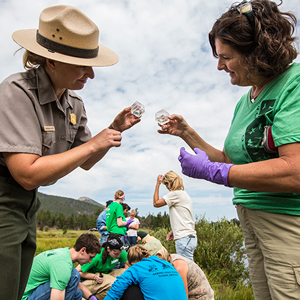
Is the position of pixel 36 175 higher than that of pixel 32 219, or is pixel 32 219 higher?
pixel 36 175

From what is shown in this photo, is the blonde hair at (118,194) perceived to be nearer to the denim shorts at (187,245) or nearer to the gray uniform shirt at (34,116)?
the denim shorts at (187,245)

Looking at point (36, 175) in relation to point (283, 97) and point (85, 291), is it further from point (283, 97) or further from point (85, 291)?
point (85, 291)

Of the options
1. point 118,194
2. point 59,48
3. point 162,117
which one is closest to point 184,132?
point 162,117

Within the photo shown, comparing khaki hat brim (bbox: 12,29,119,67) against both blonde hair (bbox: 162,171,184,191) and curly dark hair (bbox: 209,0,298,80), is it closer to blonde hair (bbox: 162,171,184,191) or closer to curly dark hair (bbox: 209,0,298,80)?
curly dark hair (bbox: 209,0,298,80)

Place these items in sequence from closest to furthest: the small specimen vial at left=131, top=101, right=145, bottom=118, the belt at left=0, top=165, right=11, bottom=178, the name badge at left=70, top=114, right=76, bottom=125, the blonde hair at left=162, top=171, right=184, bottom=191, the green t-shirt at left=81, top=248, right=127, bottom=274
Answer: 1. the belt at left=0, top=165, right=11, bottom=178
2. the name badge at left=70, top=114, right=76, bottom=125
3. the small specimen vial at left=131, top=101, right=145, bottom=118
4. the green t-shirt at left=81, top=248, right=127, bottom=274
5. the blonde hair at left=162, top=171, right=184, bottom=191

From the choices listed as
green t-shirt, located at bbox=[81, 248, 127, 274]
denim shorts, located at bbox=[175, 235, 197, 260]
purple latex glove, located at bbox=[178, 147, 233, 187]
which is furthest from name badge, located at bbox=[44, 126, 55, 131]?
green t-shirt, located at bbox=[81, 248, 127, 274]

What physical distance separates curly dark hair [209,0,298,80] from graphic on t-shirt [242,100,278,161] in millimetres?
233

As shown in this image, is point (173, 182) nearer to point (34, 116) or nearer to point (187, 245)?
point (187, 245)

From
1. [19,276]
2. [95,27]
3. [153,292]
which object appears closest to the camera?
[19,276]

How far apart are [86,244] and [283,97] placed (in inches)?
156

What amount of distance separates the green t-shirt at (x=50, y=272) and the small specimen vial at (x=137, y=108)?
2657 millimetres

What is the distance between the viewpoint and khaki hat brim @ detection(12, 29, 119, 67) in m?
1.66

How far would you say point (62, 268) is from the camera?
360cm

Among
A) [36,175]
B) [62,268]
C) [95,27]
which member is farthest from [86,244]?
[95,27]
